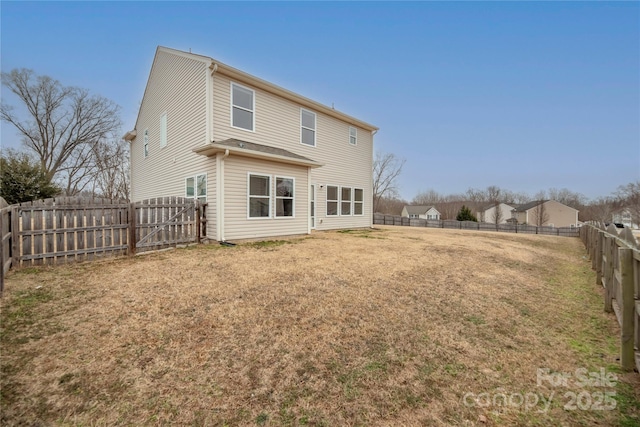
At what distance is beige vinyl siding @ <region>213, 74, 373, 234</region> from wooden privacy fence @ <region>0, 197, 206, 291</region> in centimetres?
329

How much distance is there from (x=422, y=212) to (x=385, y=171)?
25472 millimetres

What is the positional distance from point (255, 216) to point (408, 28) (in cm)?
1258

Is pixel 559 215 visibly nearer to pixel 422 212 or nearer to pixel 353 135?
pixel 422 212

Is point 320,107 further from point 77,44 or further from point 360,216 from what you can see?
point 77,44

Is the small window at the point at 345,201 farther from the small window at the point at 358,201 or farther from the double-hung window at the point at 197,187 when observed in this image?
the double-hung window at the point at 197,187

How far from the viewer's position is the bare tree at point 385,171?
3381 centimetres

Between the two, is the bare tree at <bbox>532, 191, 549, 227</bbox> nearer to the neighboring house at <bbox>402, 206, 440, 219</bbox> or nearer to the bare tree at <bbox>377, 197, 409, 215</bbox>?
the neighboring house at <bbox>402, 206, 440, 219</bbox>

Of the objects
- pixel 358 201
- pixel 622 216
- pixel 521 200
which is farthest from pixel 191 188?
pixel 521 200

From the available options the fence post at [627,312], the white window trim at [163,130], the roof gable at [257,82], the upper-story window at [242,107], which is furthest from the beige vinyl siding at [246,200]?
the fence post at [627,312]

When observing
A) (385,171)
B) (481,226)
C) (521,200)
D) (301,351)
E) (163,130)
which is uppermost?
(385,171)

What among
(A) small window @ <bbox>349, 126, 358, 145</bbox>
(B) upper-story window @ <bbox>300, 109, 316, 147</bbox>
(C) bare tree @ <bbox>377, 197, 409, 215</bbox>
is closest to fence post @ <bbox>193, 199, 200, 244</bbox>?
(B) upper-story window @ <bbox>300, 109, 316, 147</bbox>

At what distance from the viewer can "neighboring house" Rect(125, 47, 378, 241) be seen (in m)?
8.49

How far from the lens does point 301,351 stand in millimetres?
2654

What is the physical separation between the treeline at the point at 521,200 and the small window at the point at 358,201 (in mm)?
27959
